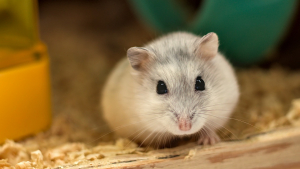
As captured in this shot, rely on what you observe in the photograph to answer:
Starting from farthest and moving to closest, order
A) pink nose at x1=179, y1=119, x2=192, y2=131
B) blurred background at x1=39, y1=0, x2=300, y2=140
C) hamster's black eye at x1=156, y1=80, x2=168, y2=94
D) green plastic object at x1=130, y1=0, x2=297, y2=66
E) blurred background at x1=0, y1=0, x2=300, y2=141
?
1. blurred background at x1=39, y1=0, x2=300, y2=140
2. blurred background at x1=0, y1=0, x2=300, y2=141
3. green plastic object at x1=130, y1=0, x2=297, y2=66
4. hamster's black eye at x1=156, y1=80, x2=168, y2=94
5. pink nose at x1=179, y1=119, x2=192, y2=131

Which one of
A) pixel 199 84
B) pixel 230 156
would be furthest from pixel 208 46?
pixel 230 156

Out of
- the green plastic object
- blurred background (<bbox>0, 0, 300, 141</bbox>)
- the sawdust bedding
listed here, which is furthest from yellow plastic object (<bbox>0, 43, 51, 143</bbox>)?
the green plastic object

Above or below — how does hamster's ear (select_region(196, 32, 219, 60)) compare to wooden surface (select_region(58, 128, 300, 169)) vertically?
above

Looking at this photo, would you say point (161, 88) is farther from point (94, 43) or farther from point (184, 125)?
point (94, 43)

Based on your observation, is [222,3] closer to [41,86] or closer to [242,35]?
[242,35]

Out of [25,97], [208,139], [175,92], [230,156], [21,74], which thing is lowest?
[230,156]

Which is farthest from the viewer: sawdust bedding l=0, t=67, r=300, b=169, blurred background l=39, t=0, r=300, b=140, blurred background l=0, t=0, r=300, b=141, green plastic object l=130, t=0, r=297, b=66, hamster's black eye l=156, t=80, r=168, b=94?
blurred background l=39, t=0, r=300, b=140

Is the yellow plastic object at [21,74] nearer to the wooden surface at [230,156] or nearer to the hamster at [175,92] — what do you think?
the hamster at [175,92]

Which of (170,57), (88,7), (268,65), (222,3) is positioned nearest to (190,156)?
(170,57)

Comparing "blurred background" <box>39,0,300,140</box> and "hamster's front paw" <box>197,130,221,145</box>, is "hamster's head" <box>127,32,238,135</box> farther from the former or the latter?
"blurred background" <box>39,0,300,140</box>
